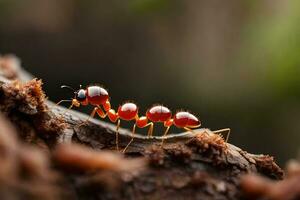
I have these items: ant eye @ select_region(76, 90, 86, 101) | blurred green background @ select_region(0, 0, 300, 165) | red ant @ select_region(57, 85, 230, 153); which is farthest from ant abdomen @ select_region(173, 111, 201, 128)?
blurred green background @ select_region(0, 0, 300, 165)

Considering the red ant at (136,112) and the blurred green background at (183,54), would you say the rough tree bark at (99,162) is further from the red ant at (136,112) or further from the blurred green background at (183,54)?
the blurred green background at (183,54)

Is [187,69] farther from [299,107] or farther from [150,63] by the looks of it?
[299,107]

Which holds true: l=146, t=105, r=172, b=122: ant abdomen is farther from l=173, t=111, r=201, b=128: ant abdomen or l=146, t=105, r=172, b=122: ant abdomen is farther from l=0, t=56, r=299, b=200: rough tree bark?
l=0, t=56, r=299, b=200: rough tree bark

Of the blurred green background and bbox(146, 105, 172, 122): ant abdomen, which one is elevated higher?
the blurred green background

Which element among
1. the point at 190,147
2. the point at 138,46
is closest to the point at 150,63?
the point at 138,46

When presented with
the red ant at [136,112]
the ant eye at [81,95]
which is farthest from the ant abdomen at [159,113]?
the ant eye at [81,95]

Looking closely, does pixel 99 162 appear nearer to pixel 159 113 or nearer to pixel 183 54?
pixel 159 113
